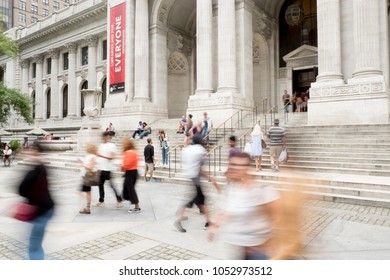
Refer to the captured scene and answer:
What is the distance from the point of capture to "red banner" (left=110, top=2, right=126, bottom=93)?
81.4 ft

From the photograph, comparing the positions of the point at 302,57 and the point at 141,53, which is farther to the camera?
the point at 302,57

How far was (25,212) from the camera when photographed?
3.78m

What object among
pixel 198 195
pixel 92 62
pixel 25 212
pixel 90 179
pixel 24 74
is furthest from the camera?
pixel 24 74

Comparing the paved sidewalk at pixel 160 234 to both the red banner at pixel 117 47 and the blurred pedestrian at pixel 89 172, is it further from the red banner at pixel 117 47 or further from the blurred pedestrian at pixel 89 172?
the red banner at pixel 117 47

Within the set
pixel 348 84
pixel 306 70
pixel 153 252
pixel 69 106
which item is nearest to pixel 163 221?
pixel 153 252

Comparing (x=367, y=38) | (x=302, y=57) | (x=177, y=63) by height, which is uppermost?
(x=177, y=63)

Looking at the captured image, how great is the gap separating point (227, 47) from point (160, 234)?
16597 mm

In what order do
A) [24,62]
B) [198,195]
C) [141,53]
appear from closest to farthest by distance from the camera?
[198,195]
[141,53]
[24,62]

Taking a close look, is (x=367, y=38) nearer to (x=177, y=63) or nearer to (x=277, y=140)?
(x=277, y=140)

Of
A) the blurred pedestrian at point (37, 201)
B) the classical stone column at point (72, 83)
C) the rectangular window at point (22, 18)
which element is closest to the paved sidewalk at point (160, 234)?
the blurred pedestrian at point (37, 201)

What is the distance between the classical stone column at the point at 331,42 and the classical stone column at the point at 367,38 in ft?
3.45

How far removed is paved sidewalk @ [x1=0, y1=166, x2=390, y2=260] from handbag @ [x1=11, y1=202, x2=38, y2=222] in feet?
1.22

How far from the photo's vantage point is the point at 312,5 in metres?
24.0

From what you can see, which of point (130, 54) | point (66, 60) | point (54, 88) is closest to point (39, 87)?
point (54, 88)
